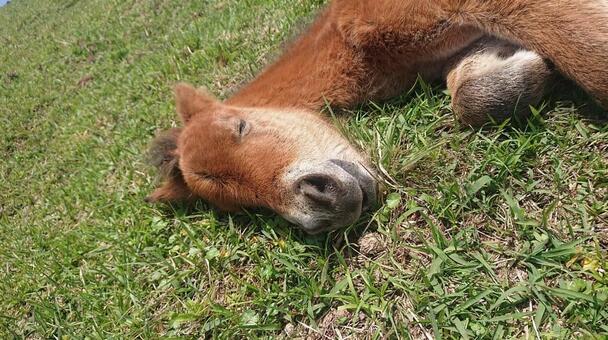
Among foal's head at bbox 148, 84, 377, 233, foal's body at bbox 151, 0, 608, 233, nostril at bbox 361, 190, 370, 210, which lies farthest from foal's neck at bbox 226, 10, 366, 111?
nostril at bbox 361, 190, 370, 210

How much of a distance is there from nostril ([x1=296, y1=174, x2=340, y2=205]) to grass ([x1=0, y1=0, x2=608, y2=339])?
0.34m

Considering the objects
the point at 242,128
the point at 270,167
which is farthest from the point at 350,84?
the point at 270,167

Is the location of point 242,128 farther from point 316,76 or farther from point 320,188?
point 320,188

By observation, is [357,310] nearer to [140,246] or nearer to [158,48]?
[140,246]

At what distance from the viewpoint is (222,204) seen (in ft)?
11.3

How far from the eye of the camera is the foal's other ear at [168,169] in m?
3.87

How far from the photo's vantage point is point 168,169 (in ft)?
12.9

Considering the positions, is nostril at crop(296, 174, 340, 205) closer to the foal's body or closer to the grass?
the foal's body

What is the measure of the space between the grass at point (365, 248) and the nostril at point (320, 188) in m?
0.34

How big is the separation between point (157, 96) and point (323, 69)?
11.0ft

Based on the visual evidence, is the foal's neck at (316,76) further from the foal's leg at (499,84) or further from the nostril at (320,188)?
the nostril at (320,188)

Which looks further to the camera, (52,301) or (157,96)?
(157,96)

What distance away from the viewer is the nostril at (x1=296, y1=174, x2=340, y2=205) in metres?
2.66

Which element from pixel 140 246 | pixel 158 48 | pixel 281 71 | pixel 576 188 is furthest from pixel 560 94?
pixel 158 48
